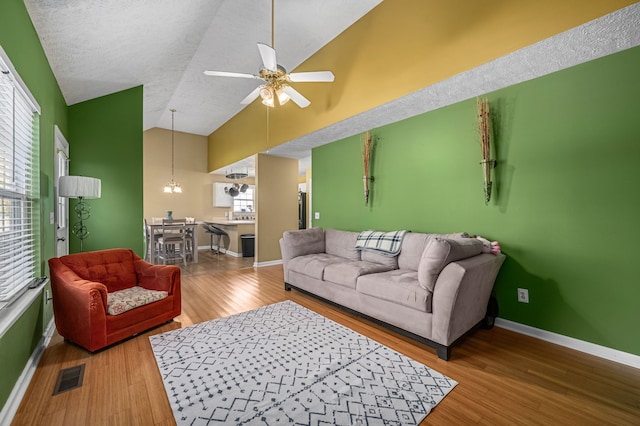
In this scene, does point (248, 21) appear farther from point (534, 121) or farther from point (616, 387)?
point (616, 387)

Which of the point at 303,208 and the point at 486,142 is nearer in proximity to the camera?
the point at 486,142

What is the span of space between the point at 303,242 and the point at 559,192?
3039 mm

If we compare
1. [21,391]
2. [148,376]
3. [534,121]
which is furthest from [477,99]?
[21,391]

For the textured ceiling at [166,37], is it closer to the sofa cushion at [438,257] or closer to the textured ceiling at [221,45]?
the textured ceiling at [221,45]

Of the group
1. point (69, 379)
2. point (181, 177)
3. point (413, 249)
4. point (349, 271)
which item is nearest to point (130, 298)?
point (69, 379)

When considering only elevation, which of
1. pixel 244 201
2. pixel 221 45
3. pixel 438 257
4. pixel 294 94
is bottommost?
pixel 438 257

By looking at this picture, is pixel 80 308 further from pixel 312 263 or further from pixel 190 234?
pixel 190 234

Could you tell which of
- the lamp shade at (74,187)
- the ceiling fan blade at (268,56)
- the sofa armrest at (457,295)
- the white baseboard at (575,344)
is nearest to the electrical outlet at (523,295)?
the white baseboard at (575,344)

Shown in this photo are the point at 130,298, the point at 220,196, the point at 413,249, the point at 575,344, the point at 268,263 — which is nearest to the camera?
the point at 575,344

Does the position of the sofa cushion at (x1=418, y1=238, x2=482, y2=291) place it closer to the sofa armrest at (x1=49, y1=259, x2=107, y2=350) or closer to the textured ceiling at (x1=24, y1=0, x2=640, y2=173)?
the textured ceiling at (x1=24, y1=0, x2=640, y2=173)

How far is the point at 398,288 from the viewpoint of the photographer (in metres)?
2.59

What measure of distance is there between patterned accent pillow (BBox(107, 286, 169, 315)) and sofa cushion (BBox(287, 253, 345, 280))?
1634mm

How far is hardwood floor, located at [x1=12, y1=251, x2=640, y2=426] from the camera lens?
1.65 metres

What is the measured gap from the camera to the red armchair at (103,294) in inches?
91.6
